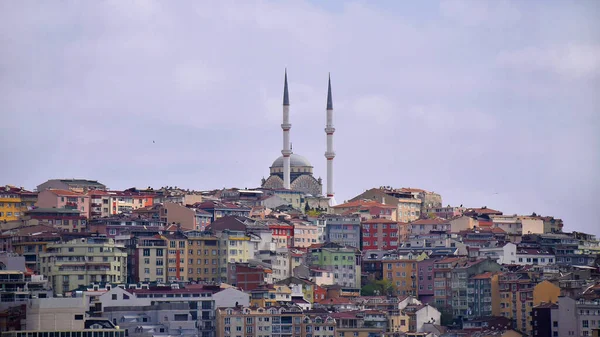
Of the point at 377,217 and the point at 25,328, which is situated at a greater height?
the point at 377,217

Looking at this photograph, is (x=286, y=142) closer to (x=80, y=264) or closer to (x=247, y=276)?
(x=247, y=276)

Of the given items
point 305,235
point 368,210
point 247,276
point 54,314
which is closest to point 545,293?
point 247,276

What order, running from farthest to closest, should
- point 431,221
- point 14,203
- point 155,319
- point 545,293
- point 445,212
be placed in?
point 445,212 → point 431,221 → point 14,203 → point 545,293 → point 155,319

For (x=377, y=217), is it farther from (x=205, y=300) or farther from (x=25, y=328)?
(x=25, y=328)

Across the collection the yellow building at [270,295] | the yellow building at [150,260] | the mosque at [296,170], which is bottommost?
the yellow building at [270,295]

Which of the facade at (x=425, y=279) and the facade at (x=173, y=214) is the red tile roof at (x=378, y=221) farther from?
the facade at (x=425, y=279)

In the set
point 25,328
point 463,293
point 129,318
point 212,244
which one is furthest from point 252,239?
point 25,328

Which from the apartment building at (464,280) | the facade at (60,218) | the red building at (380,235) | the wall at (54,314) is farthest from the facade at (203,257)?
the wall at (54,314)
